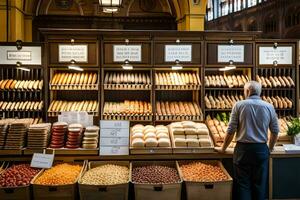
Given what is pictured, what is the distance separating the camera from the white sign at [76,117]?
596cm

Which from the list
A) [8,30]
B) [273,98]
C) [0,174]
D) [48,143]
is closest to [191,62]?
[273,98]

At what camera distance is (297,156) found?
17.4 ft

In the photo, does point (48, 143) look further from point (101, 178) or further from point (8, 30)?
point (8, 30)

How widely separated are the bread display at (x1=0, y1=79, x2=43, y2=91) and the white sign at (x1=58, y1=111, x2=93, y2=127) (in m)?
1.04

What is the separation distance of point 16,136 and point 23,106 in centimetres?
152

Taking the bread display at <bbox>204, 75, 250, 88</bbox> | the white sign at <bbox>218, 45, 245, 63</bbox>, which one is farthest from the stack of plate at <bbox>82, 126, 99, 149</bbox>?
the white sign at <bbox>218, 45, 245, 63</bbox>

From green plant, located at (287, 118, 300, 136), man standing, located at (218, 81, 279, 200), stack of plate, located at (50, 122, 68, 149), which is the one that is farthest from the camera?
green plant, located at (287, 118, 300, 136)

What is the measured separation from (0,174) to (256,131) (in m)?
3.32

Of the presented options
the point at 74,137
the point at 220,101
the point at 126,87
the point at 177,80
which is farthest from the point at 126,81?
the point at 220,101

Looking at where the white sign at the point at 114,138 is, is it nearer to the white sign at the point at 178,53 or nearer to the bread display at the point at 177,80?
the bread display at the point at 177,80

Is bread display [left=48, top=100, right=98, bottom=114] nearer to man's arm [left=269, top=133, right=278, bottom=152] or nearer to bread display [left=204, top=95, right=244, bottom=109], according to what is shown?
bread display [left=204, top=95, right=244, bottom=109]

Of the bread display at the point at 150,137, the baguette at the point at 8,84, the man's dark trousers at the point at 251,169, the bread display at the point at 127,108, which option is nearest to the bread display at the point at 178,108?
the bread display at the point at 127,108

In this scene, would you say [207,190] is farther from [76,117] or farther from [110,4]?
[110,4]

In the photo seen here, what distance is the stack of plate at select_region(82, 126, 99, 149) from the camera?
539 centimetres
